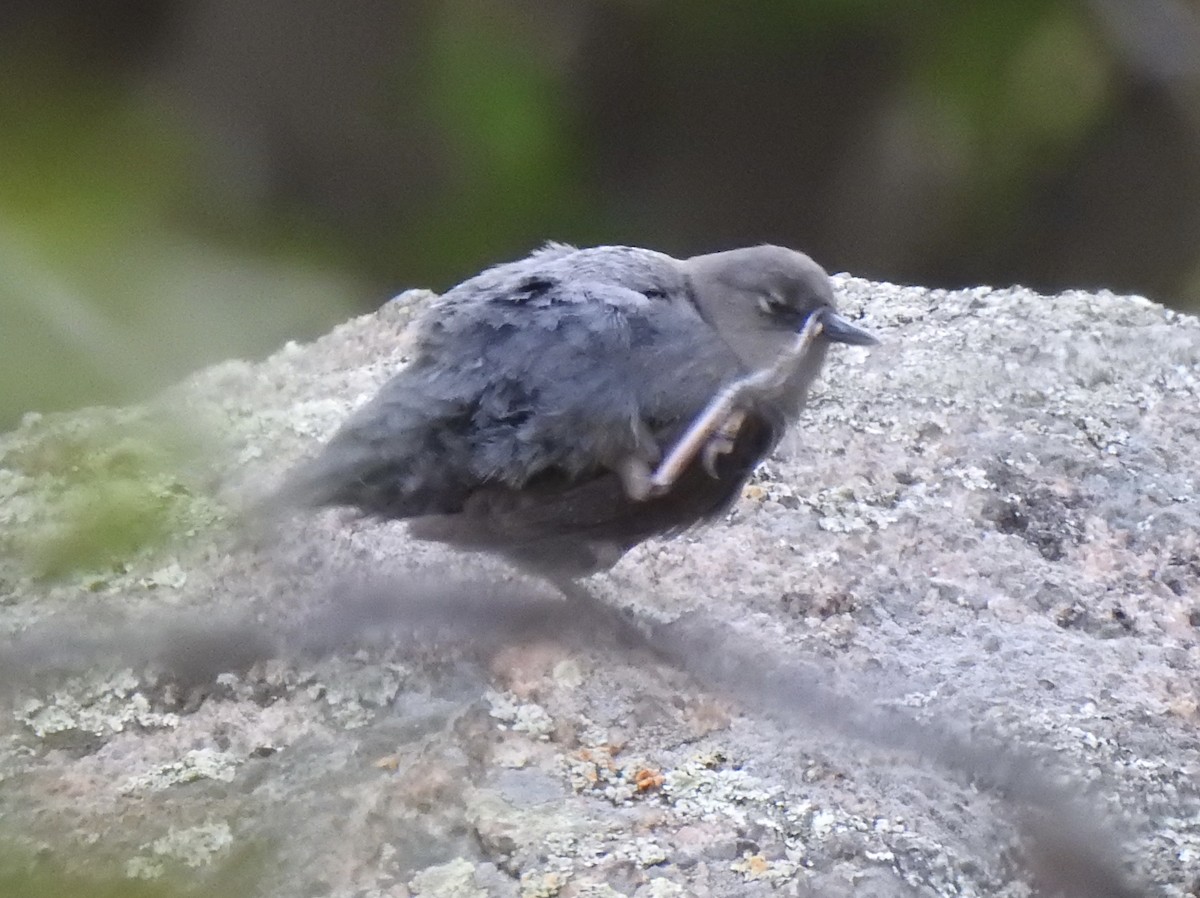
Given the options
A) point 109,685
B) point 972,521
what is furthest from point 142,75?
point 972,521

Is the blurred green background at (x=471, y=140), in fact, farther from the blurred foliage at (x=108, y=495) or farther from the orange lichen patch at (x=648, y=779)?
the orange lichen patch at (x=648, y=779)

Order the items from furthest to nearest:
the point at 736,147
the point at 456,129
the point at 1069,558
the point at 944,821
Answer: the point at 1069,558, the point at 944,821, the point at 736,147, the point at 456,129

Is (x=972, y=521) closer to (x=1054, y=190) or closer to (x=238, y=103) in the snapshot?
(x=1054, y=190)

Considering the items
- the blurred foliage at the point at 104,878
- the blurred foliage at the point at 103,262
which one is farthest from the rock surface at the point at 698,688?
the blurred foliage at the point at 103,262

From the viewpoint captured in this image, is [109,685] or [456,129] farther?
[109,685]

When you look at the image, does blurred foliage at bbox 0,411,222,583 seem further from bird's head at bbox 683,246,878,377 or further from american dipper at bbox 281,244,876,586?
bird's head at bbox 683,246,878,377

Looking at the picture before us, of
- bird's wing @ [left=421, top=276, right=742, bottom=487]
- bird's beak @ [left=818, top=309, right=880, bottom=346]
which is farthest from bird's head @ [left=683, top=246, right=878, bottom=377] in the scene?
bird's wing @ [left=421, top=276, right=742, bottom=487]

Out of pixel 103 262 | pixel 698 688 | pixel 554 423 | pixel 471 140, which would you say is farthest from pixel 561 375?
pixel 103 262
